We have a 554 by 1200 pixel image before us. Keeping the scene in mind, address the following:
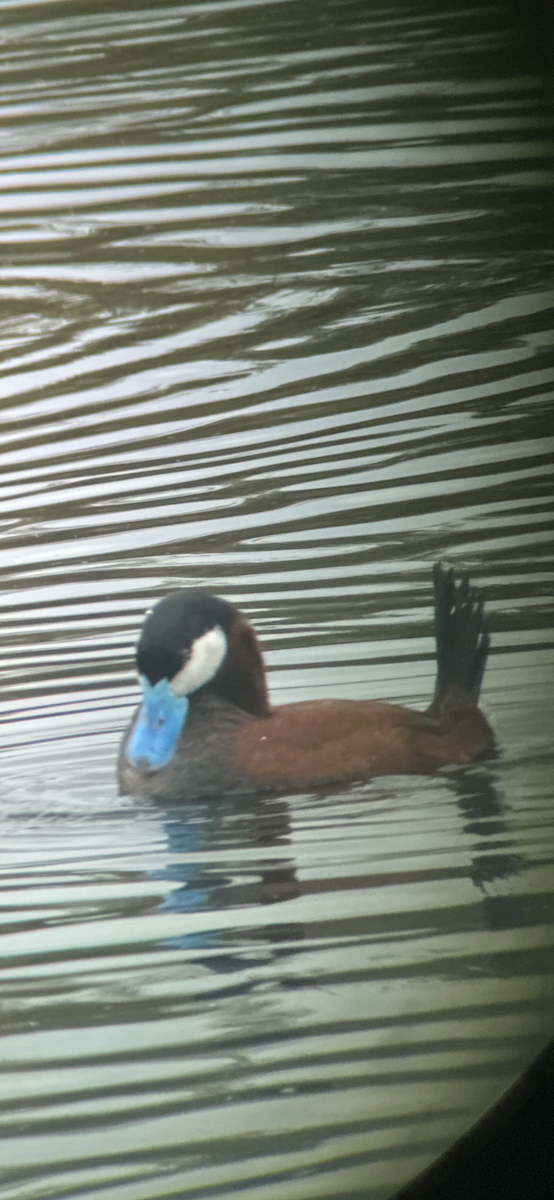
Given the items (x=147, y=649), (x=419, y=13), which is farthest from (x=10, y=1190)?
(x=419, y=13)

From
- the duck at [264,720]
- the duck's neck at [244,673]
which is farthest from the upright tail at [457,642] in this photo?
the duck's neck at [244,673]

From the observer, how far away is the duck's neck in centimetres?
84

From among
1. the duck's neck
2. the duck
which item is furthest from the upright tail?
the duck's neck

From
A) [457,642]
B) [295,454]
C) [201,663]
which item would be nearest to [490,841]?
[457,642]

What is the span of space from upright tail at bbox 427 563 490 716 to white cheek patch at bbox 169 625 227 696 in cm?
15

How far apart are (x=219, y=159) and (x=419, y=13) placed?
14 centimetres

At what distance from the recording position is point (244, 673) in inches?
35.9

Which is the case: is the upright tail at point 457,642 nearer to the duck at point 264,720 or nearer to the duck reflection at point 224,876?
the duck at point 264,720

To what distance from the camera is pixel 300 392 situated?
810 millimetres

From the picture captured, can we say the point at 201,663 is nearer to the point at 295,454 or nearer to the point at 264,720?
the point at 264,720

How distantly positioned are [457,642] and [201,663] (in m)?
0.42

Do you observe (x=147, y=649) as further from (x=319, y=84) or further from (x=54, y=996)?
(x=319, y=84)

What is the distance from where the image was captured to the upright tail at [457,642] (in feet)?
2.54

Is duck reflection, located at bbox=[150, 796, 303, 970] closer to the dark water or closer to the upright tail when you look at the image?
the dark water
